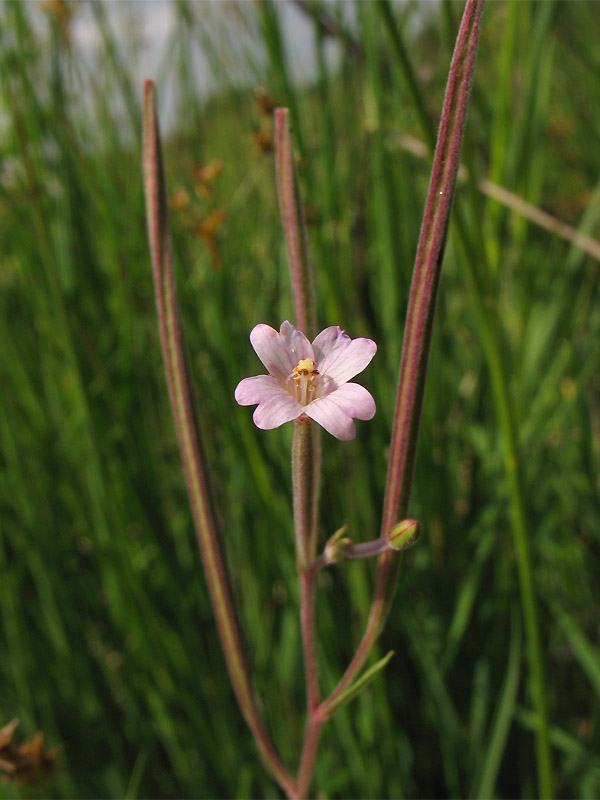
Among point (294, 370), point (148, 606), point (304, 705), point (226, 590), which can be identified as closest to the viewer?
point (294, 370)

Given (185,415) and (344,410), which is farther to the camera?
(185,415)

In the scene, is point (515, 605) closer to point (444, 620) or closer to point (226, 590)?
point (444, 620)

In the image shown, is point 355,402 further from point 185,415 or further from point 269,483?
point 269,483

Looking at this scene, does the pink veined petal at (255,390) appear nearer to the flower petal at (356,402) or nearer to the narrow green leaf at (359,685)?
the flower petal at (356,402)

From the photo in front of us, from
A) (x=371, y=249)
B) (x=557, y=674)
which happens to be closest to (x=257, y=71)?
(x=371, y=249)

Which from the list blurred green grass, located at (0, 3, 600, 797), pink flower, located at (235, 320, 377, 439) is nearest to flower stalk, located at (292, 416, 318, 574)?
pink flower, located at (235, 320, 377, 439)

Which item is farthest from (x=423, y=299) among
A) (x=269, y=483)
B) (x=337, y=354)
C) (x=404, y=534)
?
(x=269, y=483)

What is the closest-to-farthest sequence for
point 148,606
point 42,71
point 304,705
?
point 148,606
point 304,705
point 42,71
